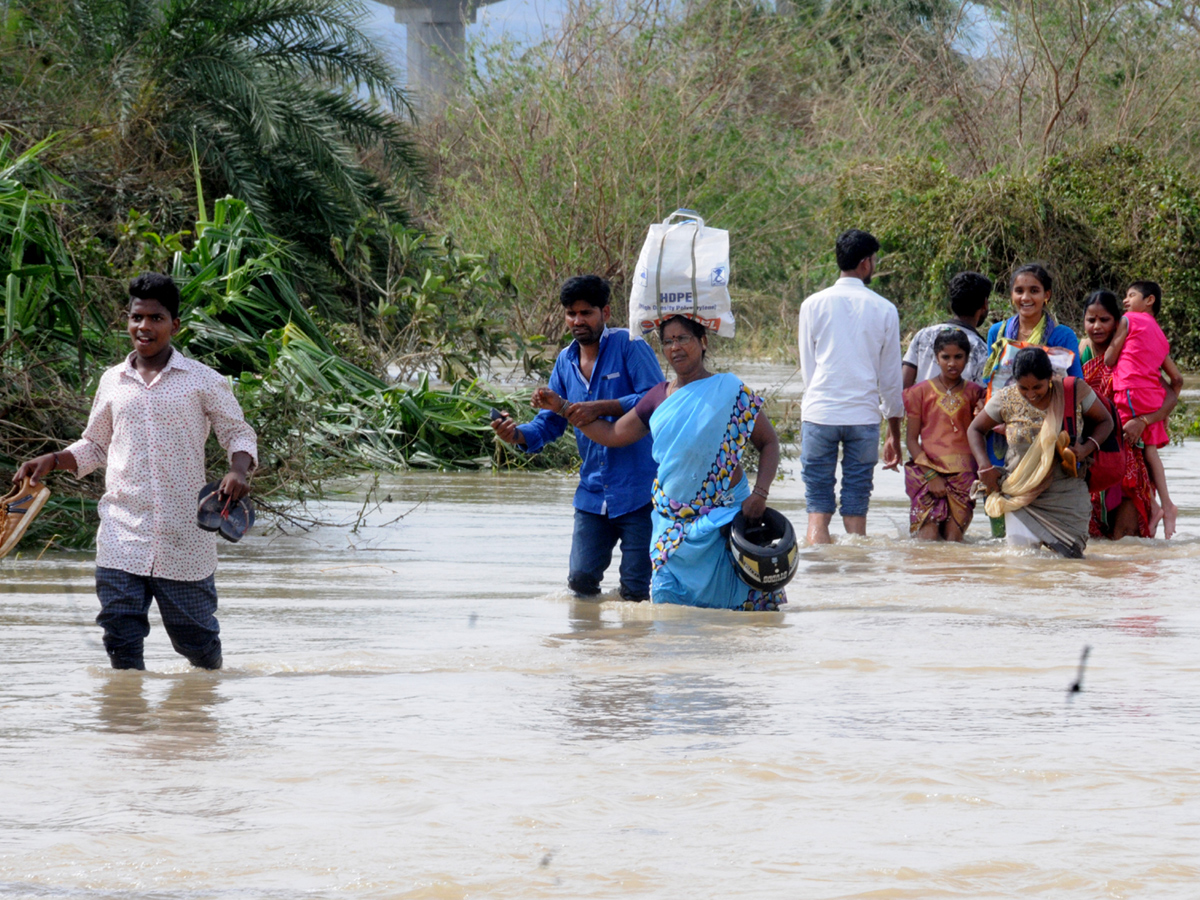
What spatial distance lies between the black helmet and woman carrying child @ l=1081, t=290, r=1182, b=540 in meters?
3.54

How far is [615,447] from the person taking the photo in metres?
6.55

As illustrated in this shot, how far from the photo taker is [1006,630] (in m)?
6.61

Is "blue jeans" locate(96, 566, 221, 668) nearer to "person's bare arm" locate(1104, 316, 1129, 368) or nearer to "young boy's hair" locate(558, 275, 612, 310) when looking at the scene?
"young boy's hair" locate(558, 275, 612, 310)

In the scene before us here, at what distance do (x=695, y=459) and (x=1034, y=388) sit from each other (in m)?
2.74

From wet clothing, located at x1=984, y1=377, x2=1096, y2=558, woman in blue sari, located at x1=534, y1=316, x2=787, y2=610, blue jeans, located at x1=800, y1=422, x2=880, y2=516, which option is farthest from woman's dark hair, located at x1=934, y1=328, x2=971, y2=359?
woman in blue sari, located at x1=534, y1=316, x2=787, y2=610

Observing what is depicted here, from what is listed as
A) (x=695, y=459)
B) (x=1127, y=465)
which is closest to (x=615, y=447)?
(x=695, y=459)

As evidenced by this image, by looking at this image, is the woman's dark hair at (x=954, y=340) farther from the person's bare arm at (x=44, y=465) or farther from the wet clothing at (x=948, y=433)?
the person's bare arm at (x=44, y=465)

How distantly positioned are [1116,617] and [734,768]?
3.03 metres

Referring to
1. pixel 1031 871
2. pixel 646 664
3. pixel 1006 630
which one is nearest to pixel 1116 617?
pixel 1006 630

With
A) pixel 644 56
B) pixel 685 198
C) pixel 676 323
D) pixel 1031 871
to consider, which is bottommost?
pixel 1031 871

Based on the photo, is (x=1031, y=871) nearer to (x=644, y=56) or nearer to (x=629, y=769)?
(x=629, y=769)

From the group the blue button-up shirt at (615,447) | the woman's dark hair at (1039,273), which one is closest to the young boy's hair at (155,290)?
the blue button-up shirt at (615,447)

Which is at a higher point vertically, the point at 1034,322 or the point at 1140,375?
the point at 1034,322

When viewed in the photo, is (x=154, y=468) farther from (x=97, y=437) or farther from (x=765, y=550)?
(x=765, y=550)
